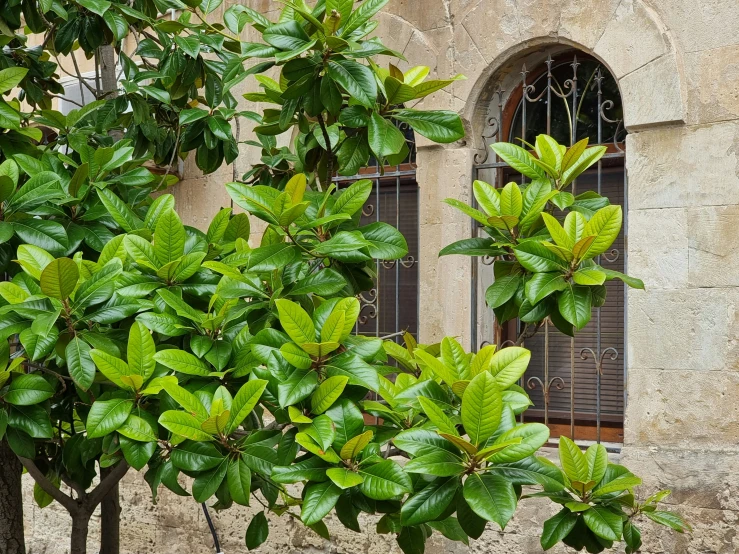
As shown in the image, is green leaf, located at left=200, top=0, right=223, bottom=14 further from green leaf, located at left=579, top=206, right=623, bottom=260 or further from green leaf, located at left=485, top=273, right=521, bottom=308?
green leaf, located at left=579, top=206, right=623, bottom=260

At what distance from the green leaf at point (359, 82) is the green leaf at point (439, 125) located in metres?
0.17

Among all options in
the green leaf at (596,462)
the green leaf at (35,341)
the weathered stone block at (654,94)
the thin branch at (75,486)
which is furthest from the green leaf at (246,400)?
the weathered stone block at (654,94)

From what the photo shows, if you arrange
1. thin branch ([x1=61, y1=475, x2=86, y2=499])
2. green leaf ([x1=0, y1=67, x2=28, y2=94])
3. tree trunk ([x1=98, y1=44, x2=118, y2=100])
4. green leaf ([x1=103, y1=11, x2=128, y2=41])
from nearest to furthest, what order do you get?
green leaf ([x1=0, y1=67, x2=28, y2=94]) → thin branch ([x1=61, y1=475, x2=86, y2=499]) → green leaf ([x1=103, y1=11, x2=128, y2=41]) → tree trunk ([x1=98, y1=44, x2=118, y2=100])

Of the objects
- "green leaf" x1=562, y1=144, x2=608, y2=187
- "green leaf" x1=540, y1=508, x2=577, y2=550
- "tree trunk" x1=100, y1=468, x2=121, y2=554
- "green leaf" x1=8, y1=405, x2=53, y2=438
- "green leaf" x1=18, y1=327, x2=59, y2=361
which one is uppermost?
"green leaf" x1=562, y1=144, x2=608, y2=187

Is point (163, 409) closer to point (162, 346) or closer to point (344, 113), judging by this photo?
point (162, 346)

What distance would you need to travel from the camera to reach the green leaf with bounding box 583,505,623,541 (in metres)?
2.00

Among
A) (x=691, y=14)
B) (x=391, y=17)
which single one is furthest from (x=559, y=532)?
(x=391, y=17)

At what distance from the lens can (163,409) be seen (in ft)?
6.78

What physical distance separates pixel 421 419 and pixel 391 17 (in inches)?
168

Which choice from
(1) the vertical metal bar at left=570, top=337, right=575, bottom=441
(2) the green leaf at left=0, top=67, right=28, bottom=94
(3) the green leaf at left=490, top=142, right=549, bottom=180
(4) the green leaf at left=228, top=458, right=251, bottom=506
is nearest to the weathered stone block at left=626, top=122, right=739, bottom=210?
(1) the vertical metal bar at left=570, top=337, right=575, bottom=441

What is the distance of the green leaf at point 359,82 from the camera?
224cm

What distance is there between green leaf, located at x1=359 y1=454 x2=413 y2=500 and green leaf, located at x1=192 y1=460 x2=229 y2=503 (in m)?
0.35

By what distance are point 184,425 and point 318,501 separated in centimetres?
33

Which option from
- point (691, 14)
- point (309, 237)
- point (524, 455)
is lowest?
point (524, 455)
